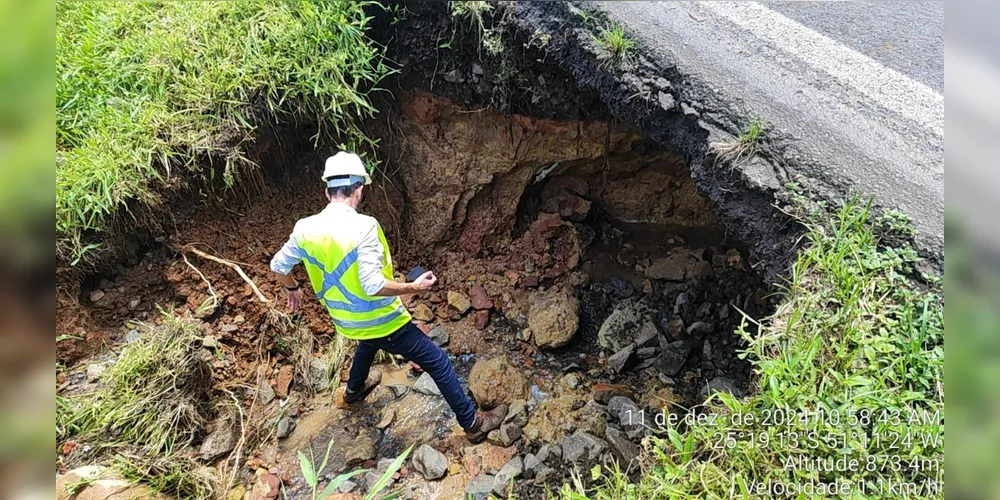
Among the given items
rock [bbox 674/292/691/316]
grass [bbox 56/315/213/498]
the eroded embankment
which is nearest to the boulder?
the eroded embankment

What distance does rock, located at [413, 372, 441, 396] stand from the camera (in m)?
3.45

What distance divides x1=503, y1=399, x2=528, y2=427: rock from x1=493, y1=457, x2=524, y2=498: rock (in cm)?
27

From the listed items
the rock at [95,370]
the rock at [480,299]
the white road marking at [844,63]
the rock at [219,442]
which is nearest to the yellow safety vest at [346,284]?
the rock at [219,442]

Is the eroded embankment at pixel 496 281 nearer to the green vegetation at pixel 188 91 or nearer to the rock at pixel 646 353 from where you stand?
the rock at pixel 646 353

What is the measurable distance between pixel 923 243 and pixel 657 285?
7.36 ft

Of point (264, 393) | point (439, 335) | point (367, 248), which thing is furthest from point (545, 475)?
point (264, 393)

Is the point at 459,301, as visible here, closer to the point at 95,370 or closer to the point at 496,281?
the point at 496,281

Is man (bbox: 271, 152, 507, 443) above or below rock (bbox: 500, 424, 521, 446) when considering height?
above

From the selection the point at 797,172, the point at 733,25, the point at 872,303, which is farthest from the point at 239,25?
the point at 872,303

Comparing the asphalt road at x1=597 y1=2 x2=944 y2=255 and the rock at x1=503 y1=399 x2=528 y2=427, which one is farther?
the rock at x1=503 y1=399 x2=528 y2=427

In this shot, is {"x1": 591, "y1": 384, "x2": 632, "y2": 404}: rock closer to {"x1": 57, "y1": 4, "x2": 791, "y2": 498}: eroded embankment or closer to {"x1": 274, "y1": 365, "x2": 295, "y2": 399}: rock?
{"x1": 57, "y1": 4, "x2": 791, "y2": 498}: eroded embankment

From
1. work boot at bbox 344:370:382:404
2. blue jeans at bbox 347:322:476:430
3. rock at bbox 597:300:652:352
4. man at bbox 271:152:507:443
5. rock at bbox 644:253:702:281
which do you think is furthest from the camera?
rock at bbox 644:253:702:281

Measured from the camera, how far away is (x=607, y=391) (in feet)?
11.4

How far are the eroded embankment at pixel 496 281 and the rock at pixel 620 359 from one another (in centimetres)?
2
